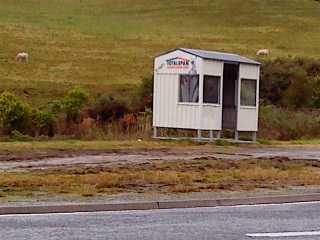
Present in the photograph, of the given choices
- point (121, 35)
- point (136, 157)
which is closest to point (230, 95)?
point (136, 157)

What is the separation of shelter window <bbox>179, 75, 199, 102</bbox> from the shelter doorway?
1.78 m

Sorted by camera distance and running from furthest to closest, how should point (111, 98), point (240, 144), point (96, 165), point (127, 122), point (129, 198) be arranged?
point (111, 98)
point (127, 122)
point (240, 144)
point (96, 165)
point (129, 198)

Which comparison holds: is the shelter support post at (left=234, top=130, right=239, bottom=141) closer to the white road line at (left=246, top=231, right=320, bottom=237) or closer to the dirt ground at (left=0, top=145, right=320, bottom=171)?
the dirt ground at (left=0, top=145, right=320, bottom=171)

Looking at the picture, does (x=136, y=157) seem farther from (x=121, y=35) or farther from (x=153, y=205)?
(x=121, y=35)

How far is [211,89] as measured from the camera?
3131 cm

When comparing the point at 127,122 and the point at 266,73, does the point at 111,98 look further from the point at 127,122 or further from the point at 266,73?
the point at 266,73

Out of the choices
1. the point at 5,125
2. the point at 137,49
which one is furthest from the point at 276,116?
the point at 137,49

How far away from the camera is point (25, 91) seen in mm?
54031

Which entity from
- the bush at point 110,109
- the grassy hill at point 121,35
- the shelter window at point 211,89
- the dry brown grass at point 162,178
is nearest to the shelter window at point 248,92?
the shelter window at point 211,89

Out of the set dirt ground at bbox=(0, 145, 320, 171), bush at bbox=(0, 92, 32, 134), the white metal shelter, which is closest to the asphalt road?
dirt ground at bbox=(0, 145, 320, 171)

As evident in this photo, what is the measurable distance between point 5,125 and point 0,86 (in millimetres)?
17178

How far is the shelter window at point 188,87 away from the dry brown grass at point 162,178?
7986mm

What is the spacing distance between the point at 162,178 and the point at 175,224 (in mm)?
5458

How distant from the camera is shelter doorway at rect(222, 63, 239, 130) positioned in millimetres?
32688
